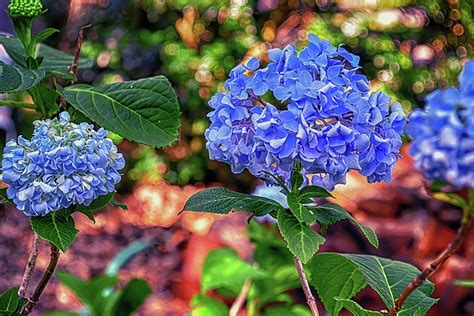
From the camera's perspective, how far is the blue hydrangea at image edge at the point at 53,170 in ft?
2.62

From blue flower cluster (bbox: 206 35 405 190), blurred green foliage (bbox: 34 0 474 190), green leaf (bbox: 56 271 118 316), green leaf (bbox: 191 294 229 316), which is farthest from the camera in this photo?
blurred green foliage (bbox: 34 0 474 190)

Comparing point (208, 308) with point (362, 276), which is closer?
point (362, 276)

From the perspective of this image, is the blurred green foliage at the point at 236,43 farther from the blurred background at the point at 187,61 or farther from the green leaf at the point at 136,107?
the green leaf at the point at 136,107

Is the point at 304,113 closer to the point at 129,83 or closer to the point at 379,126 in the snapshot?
the point at 379,126

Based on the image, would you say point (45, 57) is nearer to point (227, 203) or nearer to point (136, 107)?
point (136, 107)

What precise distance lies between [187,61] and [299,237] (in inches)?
123

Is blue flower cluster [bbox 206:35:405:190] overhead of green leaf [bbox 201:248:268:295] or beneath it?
overhead

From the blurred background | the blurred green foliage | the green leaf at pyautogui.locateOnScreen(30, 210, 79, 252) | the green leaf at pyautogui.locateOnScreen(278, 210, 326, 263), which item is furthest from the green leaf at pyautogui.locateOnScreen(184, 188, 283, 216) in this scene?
the blurred green foliage

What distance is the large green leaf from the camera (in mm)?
956

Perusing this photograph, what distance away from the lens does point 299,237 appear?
2.60 feet

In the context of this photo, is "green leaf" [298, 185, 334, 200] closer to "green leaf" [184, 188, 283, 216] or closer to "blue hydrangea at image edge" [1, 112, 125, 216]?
"green leaf" [184, 188, 283, 216]

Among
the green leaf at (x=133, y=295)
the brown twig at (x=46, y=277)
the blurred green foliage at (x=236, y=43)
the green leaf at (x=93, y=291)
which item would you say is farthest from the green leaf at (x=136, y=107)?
the blurred green foliage at (x=236, y=43)

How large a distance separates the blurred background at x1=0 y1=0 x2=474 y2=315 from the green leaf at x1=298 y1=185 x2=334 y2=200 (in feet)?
8.12

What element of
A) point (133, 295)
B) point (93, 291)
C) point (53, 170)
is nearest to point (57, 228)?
point (53, 170)
